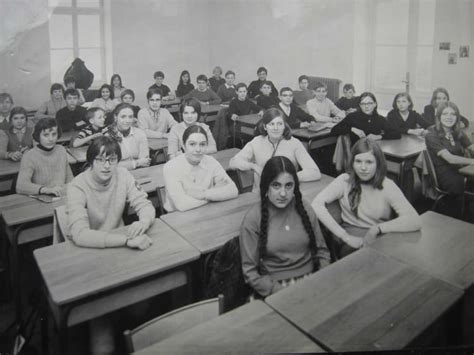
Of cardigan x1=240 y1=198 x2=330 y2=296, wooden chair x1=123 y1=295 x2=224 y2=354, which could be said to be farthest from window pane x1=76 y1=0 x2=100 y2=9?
wooden chair x1=123 y1=295 x2=224 y2=354

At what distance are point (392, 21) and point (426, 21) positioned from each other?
20 centimetres

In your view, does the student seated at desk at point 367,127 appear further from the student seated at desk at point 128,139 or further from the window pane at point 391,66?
the student seated at desk at point 128,139

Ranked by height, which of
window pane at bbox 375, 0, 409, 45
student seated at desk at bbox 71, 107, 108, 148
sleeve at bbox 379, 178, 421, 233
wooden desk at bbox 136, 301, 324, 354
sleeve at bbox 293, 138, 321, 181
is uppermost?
window pane at bbox 375, 0, 409, 45

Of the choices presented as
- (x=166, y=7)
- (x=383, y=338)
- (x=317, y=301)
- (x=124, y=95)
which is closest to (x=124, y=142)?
(x=124, y=95)

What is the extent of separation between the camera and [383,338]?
4.31ft

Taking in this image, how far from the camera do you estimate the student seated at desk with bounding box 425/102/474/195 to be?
2.04 metres

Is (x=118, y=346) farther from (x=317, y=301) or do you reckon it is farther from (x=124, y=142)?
(x=124, y=142)

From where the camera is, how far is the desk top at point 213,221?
1917 mm

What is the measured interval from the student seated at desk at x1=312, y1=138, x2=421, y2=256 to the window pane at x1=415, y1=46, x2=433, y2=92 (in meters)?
0.38

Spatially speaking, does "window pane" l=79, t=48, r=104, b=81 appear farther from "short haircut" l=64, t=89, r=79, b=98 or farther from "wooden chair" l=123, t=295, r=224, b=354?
"wooden chair" l=123, t=295, r=224, b=354

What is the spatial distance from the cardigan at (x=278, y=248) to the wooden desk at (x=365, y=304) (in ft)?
0.72

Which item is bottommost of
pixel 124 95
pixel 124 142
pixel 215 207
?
pixel 215 207

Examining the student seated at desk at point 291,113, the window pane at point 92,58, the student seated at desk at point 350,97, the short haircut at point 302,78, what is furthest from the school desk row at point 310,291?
the student seated at desk at point 291,113

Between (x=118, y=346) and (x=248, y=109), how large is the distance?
3.58 metres
